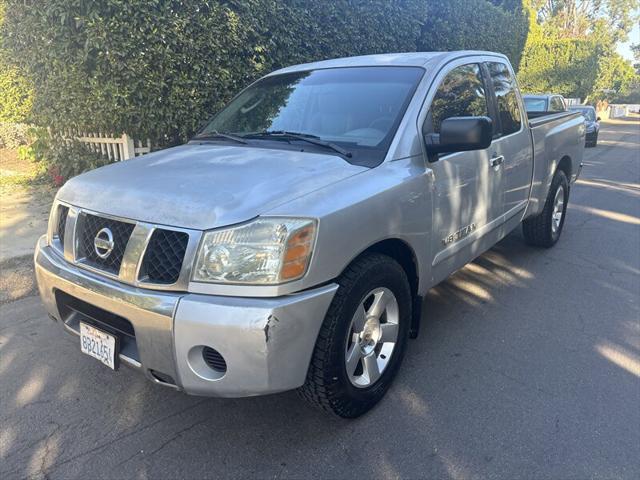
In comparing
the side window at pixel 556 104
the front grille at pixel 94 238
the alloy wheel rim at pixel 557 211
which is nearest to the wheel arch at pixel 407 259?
the front grille at pixel 94 238

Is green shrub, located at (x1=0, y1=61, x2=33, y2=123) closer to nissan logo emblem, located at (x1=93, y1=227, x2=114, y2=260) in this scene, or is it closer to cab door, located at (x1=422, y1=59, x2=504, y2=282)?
nissan logo emblem, located at (x1=93, y1=227, x2=114, y2=260)

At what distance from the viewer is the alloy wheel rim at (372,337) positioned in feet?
8.68

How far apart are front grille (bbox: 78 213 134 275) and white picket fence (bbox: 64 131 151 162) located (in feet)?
16.2

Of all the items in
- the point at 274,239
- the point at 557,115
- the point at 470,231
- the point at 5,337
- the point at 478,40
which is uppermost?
the point at 478,40

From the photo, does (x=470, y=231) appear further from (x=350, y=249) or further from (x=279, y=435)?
(x=279, y=435)

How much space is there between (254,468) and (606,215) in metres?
6.86

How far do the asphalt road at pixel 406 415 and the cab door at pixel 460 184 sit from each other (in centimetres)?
67

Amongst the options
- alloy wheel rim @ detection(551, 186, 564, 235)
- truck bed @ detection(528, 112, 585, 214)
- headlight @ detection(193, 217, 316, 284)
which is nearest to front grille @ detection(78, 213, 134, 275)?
headlight @ detection(193, 217, 316, 284)

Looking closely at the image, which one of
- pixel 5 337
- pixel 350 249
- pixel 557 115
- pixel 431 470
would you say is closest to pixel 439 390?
pixel 431 470

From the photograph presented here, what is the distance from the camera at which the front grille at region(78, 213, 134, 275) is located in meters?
2.43

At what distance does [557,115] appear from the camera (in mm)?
5812

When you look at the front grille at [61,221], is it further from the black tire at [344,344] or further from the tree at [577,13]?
the tree at [577,13]

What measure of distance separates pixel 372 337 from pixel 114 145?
6.01 metres

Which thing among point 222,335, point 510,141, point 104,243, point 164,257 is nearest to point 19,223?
point 104,243
